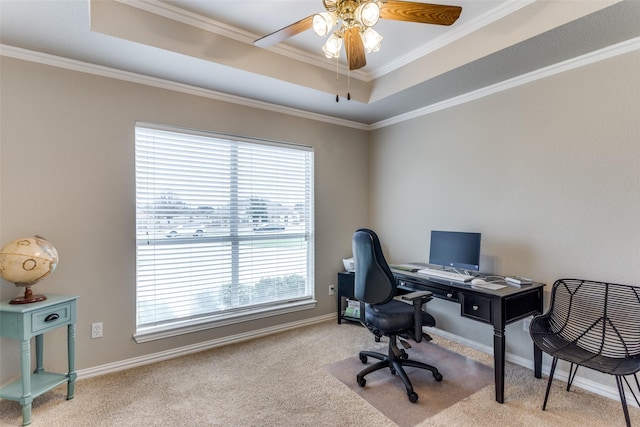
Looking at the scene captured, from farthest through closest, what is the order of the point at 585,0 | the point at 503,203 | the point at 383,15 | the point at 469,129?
the point at 469,129 → the point at 503,203 → the point at 585,0 → the point at 383,15

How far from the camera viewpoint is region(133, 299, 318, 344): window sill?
2.62m

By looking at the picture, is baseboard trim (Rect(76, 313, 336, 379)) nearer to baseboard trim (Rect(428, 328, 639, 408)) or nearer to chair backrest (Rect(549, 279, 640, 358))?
baseboard trim (Rect(428, 328, 639, 408))

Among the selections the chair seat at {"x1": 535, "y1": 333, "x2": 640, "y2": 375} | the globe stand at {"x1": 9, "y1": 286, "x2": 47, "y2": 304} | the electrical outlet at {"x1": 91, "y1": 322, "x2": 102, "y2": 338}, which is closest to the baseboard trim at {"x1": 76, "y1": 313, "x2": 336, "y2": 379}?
the electrical outlet at {"x1": 91, "y1": 322, "x2": 102, "y2": 338}

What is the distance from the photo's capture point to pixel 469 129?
295cm

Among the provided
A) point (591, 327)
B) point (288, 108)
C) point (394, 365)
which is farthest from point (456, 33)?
point (394, 365)

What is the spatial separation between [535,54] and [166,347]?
374cm

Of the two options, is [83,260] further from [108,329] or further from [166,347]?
[166,347]

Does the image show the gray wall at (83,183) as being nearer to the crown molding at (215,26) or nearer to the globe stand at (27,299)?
the globe stand at (27,299)

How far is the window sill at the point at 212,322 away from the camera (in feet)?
8.61

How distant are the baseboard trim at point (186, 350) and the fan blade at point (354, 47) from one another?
2635mm

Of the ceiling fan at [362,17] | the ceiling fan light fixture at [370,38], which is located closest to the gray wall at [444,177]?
the ceiling fan at [362,17]

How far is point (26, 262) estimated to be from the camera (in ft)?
6.26

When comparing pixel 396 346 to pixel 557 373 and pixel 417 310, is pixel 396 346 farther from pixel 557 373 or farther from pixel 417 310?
pixel 557 373

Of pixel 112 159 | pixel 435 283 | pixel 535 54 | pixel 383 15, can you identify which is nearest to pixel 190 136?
pixel 112 159
